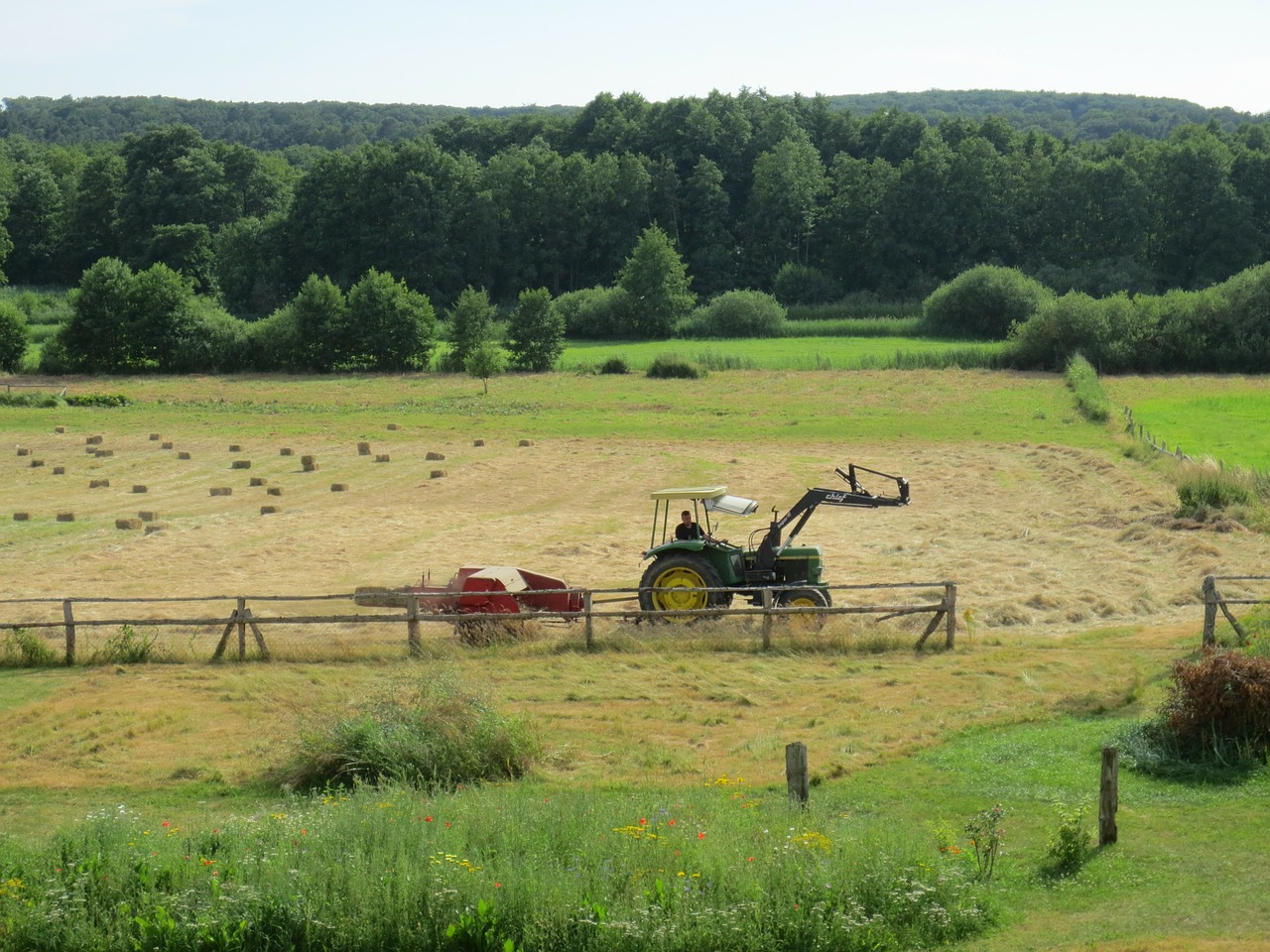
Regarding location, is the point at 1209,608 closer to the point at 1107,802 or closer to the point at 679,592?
the point at 1107,802

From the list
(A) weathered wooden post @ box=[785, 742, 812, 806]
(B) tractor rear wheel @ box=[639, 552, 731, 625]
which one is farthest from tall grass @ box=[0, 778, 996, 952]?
(B) tractor rear wheel @ box=[639, 552, 731, 625]

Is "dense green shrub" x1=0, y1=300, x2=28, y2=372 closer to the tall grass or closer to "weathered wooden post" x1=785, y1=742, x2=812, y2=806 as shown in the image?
the tall grass

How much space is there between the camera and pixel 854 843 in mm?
10531

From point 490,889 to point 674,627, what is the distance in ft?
32.3

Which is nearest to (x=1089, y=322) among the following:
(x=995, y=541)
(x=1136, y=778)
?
(x=995, y=541)

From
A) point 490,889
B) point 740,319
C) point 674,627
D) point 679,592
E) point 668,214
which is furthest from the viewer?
point 668,214

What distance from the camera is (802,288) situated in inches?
4564

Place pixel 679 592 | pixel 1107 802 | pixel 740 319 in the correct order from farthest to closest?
pixel 740 319 → pixel 679 592 → pixel 1107 802

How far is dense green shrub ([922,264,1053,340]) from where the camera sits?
289 ft

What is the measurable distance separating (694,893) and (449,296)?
11041cm

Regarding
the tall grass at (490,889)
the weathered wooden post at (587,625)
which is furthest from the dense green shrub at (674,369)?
the tall grass at (490,889)

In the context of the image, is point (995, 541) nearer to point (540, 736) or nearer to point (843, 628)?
point (843, 628)

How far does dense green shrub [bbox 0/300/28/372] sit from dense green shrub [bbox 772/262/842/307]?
62015mm

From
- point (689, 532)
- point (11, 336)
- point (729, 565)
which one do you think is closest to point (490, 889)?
point (729, 565)
